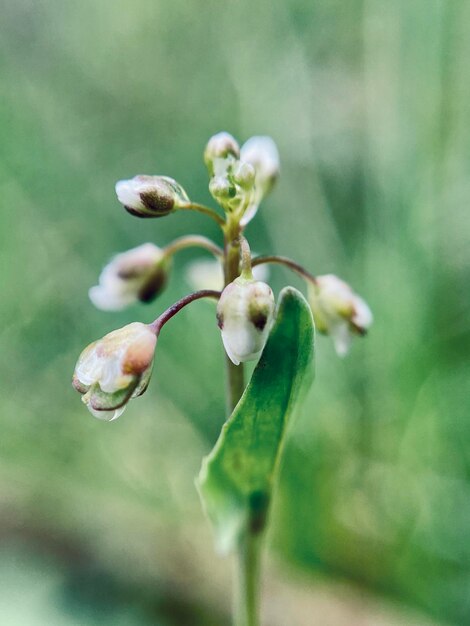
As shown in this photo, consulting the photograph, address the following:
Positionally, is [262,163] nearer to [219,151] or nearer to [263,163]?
[263,163]

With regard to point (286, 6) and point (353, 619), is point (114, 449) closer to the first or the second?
point (353, 619)

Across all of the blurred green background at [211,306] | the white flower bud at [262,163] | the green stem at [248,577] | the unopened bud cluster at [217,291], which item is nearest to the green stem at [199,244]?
the unopened bud cluster at [217,291]

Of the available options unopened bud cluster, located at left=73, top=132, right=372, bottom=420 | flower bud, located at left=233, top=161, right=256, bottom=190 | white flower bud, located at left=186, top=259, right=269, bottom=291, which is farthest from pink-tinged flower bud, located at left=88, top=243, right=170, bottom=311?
flower bud, located at left=233, top=161, right=256, bottom=190

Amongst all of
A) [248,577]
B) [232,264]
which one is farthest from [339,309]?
[248,577]

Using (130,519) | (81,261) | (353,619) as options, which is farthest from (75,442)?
(353,619)

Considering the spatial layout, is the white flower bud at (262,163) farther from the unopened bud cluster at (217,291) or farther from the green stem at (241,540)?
the green stem at (241,540)
